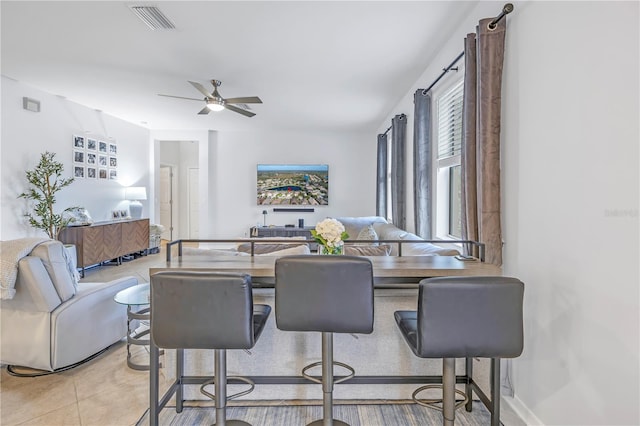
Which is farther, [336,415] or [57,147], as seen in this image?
[57,147]

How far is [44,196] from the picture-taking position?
4.95m

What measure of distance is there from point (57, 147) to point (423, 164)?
17.7ft

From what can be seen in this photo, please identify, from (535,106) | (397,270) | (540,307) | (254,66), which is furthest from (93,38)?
(540,307)

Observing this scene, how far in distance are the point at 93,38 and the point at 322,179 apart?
5080mm

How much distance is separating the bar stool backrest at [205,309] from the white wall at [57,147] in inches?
173

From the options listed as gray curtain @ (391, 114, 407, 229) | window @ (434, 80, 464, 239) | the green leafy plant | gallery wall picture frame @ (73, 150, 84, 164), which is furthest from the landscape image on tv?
window @ (434, 80, 464, 239)

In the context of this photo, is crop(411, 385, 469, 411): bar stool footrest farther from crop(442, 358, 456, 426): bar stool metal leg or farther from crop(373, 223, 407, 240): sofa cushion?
crop(373, 223, 407, 240): sofa cushion

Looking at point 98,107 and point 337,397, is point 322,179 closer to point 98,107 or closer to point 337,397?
point 98,107

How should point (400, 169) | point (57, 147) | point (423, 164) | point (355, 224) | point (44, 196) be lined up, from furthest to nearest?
point (355, 224) → point (57, 147) → point (44, 196) → point (400, 169) → point (423, 164)

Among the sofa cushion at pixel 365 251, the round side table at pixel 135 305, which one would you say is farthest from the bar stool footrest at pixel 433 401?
the round side table at pixel 135 305

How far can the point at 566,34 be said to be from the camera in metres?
1.64

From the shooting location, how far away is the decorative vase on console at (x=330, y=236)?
6.49ft

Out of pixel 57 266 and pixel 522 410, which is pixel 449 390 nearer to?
pixel 522 410

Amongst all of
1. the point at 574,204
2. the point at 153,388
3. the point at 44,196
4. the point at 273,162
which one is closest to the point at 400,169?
the point at 574,204
